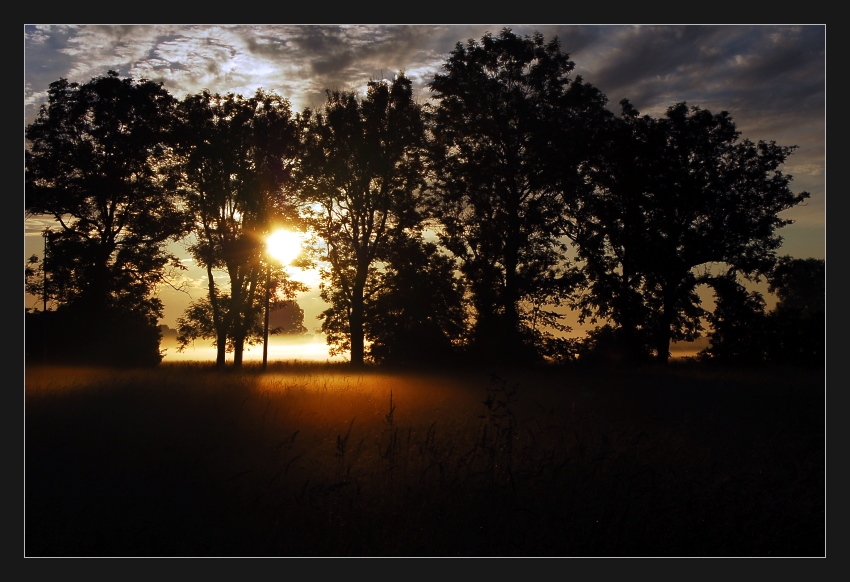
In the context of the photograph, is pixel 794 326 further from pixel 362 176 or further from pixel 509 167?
pixel 362 176

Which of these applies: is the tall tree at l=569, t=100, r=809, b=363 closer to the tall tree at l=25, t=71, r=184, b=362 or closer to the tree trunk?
the tree trunk

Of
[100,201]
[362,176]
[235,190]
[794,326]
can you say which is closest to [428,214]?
[362,176]

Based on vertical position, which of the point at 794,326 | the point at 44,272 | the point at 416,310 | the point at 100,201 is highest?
the point at 100,201

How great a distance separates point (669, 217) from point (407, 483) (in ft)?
72.9

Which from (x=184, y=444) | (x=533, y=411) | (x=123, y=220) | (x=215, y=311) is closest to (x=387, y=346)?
(x=215, y=311)

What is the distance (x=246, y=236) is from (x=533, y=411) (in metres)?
18.6

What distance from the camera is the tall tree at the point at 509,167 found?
79.8ft

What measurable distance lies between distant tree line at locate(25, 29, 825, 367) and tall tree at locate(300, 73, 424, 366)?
0.08 metres

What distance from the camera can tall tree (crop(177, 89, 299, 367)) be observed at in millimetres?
27219

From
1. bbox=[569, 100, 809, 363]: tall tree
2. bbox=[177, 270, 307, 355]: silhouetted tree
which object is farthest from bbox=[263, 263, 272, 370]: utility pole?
bbox=[569, 100, 809, 363]: tall tree

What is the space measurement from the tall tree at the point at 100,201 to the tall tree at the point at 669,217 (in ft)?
55.9

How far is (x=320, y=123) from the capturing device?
27.5 metres

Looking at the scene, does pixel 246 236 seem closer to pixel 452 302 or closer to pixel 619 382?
pixel 452 302

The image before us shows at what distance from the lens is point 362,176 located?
26625 millimetres
